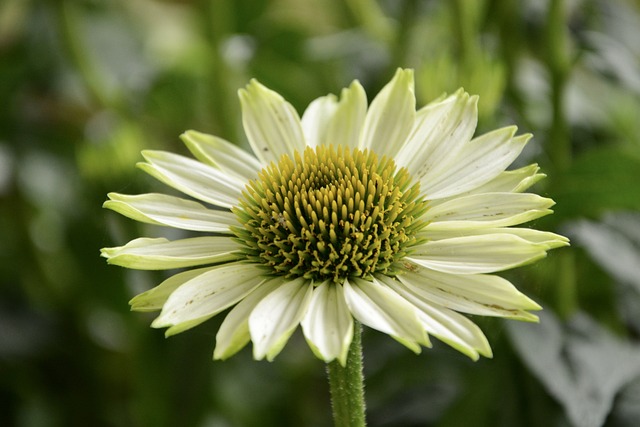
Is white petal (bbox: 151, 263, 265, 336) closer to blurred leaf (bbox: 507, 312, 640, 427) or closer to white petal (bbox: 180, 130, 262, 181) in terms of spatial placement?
white petal (bbox: 180, 130, 262, 181)

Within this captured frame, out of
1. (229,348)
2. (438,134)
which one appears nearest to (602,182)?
(438,134)

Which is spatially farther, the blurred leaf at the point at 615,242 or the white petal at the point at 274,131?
the blurred leaf at the point at 615,242

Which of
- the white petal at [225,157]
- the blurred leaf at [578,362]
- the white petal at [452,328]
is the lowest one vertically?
the blurred leaf at [578,362]

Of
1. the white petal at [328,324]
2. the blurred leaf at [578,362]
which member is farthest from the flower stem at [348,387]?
the blurred leaf at [578,362]

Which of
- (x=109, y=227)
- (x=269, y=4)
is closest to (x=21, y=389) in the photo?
(x=109, y=227)

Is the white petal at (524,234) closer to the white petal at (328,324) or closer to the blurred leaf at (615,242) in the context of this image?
the white petal at (328,324)

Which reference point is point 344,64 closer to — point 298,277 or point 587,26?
point 587,26

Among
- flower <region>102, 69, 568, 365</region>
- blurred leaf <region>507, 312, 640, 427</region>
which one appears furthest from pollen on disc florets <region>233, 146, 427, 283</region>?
blurred leaf <region>507, 312, 640, 427</region>
